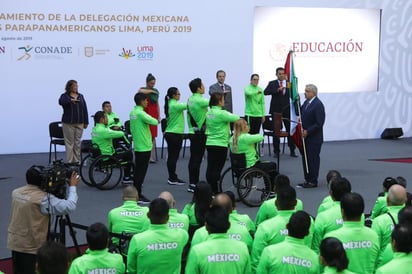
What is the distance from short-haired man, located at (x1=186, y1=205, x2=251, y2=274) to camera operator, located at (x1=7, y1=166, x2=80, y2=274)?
5.69ft

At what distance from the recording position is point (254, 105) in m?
12.8

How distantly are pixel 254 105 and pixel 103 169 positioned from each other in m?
3.63

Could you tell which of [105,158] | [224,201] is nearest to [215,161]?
[105,158]

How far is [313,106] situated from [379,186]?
1.59m

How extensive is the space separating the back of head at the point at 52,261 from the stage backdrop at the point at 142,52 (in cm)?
966

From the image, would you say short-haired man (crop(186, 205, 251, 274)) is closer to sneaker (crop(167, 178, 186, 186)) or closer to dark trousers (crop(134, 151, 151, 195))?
dark trousers (crop(134, 151, 151, 195))

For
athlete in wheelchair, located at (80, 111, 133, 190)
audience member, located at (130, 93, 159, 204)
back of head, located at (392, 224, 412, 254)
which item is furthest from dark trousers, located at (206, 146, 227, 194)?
back of head, located at (392, 224, 412, 254)

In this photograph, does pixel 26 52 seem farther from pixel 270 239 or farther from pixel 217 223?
pixel 217 223

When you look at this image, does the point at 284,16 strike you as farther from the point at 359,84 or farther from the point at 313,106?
the point at 313,106

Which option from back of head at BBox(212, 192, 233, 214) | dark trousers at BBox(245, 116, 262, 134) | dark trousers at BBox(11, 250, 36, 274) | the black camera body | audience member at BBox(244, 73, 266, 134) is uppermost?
audience member at BBox(244, 73, 266, 134)

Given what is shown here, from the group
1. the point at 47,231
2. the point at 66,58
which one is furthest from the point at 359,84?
the point at 47,231

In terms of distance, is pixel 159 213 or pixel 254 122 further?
pixel 254 122

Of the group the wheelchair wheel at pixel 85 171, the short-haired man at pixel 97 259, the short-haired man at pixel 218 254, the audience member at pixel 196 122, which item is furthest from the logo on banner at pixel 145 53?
the short-haired man at pixel 218 254

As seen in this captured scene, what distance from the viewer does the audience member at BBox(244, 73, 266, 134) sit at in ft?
41.8
